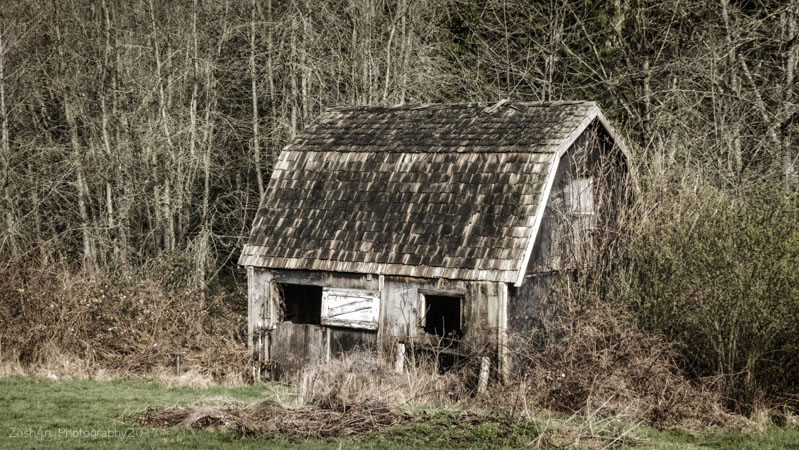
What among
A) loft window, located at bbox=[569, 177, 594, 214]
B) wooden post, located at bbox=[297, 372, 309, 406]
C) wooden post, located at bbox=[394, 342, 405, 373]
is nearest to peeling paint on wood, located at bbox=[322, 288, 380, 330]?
wooden post, located at bbox=[394, 342, 405, 373]

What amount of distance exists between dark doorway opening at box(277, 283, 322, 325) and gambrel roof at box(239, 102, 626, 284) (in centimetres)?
206

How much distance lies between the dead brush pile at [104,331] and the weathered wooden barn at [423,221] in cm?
150

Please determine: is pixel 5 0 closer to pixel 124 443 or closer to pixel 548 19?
pixel 548 19

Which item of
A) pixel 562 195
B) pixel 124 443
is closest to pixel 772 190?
pixel 562 195

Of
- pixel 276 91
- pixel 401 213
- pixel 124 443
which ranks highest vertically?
pixel 276 91

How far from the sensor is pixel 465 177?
16812 mm

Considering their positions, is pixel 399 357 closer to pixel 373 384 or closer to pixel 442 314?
pixel 373 384

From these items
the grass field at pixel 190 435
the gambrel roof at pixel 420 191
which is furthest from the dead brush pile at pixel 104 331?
the grass field at pixel 190 435

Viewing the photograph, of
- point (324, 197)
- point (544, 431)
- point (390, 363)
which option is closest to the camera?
point (544, 431)

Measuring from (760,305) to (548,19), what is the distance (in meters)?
14.7

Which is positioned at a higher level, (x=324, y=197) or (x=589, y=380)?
(x=324, y=197)

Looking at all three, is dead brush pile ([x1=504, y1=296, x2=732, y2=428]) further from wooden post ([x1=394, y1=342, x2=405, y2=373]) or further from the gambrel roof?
wooden post ([x1=394, y1=342, x2=405, y2=373])

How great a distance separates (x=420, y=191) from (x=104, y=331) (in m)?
7.36

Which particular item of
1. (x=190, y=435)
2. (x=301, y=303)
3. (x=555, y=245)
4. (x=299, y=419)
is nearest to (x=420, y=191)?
(x=555, y=245)
